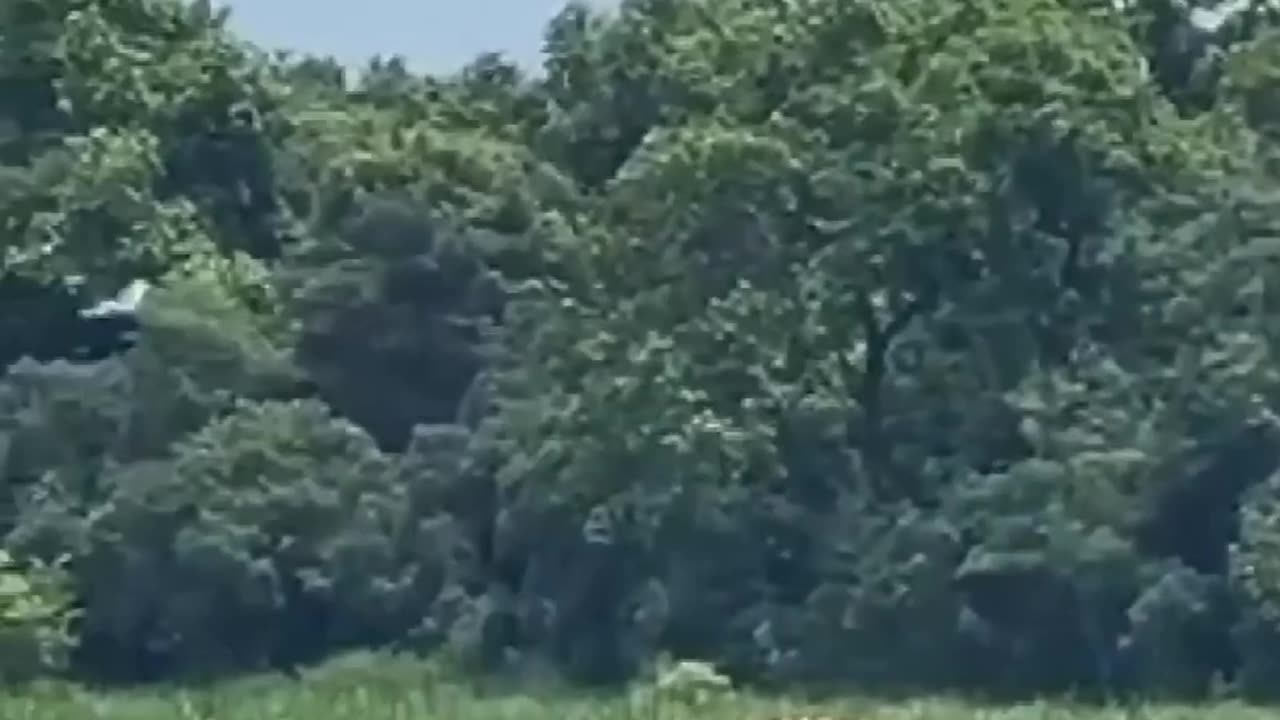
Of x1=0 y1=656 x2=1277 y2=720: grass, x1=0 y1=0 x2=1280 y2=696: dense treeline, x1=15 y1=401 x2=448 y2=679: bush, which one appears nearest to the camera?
x1=0 y1=656 x2=1277 y2=720: grass

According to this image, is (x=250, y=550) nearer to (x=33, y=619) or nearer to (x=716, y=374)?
(x=33, y=619)

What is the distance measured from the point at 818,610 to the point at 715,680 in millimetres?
2376

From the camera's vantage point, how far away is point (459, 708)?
996 inches

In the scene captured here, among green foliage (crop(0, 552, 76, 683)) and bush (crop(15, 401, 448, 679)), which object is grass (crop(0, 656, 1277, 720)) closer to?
green foliage (crop(0, 552, 76, 683))

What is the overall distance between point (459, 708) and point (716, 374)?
17.6 feet

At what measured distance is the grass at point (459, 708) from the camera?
2358 centimetres

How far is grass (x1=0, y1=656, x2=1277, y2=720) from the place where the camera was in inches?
928

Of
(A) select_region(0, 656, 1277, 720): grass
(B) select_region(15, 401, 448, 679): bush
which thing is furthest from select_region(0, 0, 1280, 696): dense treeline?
(A) select_region(0, 656, 1277, 720): grass

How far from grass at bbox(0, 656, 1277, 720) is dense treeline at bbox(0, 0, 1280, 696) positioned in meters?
1.89

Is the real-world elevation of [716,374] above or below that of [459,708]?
above

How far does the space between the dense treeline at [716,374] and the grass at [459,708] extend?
6.20 ft

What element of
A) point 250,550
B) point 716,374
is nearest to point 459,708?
point 716,374

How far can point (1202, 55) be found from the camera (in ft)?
110

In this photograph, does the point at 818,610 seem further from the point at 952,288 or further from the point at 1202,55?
the point at 1202,55
